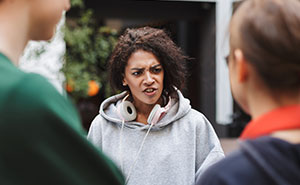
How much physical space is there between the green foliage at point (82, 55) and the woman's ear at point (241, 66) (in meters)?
4.92

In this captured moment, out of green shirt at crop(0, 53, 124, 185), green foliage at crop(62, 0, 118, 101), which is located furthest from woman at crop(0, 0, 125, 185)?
green foliage at crop(62, 0, 118, 101)

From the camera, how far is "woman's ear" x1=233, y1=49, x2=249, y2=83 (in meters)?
1.07

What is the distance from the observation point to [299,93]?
3.44ft

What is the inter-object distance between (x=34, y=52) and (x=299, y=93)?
4.39 meters

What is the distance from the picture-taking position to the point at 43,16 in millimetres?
1019

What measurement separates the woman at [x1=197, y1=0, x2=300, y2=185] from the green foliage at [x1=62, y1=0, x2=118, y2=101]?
495cm

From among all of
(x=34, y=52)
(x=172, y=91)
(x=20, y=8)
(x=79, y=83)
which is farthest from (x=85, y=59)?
(x=20, y=8)

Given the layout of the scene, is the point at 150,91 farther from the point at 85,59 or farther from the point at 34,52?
the point at 85,59

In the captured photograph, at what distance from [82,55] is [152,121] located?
412 centimetres

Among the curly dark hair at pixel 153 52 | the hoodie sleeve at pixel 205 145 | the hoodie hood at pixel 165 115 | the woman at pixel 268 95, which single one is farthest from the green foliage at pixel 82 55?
the woman at pixel 268 95

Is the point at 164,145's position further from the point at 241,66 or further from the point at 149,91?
the point at 241,66

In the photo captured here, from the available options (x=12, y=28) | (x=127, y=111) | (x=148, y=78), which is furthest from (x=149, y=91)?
(x=12, y=28)

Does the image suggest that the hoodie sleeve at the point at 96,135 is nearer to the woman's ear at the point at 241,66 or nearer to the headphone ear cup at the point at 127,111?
the headphone ear cup at the point at 127,111

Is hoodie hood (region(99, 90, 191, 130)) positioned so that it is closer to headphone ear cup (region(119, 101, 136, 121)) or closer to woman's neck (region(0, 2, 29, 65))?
headphone ear cup (region(119, 101, 136, 121))
